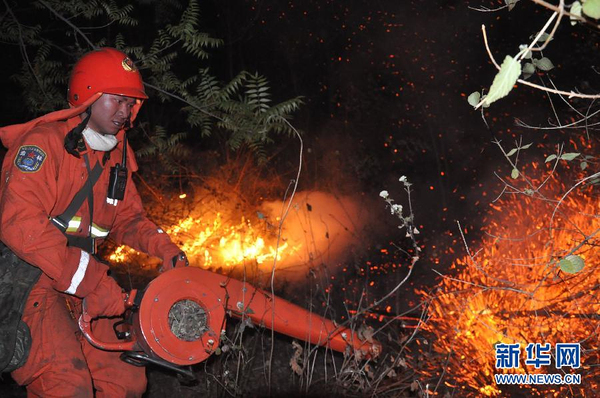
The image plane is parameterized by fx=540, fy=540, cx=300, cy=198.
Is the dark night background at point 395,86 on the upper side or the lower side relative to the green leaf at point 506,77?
upper

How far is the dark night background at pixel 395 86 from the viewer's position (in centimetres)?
941

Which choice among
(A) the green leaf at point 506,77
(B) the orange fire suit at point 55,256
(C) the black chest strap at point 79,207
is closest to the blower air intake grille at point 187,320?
(B) the orange fire suit at point 55,256

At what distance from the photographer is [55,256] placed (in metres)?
3.33

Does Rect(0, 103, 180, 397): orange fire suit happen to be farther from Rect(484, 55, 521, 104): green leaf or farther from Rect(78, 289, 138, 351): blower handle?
Rect(484, 55, 521, 104): green leaf

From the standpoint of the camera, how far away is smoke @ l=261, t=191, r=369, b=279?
311 inches

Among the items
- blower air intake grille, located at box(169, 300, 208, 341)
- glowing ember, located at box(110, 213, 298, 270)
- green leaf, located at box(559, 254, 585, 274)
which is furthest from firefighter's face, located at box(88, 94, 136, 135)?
glowing ember, located at box(110, 213, 298, 270)

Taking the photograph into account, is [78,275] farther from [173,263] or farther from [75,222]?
[173,263]

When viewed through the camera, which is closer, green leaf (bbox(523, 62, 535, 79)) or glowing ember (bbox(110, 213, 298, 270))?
green leaf (bbox(523, 62, 535, 79))

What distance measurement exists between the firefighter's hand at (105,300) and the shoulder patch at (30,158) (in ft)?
2.72

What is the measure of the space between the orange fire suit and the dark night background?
17.4 ft

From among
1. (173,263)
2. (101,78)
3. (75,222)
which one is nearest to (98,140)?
(101,78)

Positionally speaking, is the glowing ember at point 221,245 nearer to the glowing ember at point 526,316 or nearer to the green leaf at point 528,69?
the glowing ember at point 526,316

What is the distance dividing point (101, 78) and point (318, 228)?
517 centimetres

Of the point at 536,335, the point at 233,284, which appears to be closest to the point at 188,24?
the point at 233,284
